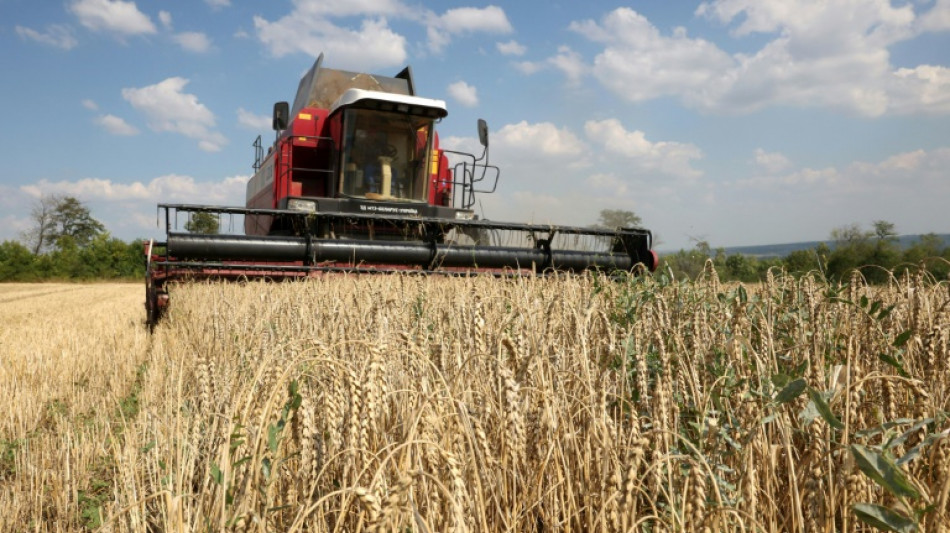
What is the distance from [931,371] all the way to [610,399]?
3.11ft

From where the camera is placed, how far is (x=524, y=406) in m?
1.99

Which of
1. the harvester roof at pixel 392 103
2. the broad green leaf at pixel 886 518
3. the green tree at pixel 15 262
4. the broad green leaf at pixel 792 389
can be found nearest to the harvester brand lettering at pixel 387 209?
the harvester roof at pixel 392 103

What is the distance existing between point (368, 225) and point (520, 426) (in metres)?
7.48

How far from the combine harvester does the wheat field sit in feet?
9.37

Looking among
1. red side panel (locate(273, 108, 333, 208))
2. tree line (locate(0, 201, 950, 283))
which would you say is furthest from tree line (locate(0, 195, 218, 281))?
red side panel (locate(273, 108, 333, 208))

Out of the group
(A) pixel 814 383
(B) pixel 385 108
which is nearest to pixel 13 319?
(B) pixel 385 108

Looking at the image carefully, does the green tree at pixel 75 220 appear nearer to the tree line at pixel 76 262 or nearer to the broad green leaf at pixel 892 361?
the tree line at pixel 76 262

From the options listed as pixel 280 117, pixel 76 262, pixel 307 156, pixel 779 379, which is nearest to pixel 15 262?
pixel 76 262

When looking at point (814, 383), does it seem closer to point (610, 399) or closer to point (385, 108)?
point (610, 399)

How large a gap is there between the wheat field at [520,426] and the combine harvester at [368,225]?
9.37 feet

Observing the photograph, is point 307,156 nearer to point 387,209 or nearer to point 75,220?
point 387,209

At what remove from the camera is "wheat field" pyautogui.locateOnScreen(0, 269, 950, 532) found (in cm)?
130

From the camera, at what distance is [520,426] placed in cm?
155

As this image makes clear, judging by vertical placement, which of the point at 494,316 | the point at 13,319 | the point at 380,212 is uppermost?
the point at 380,212
